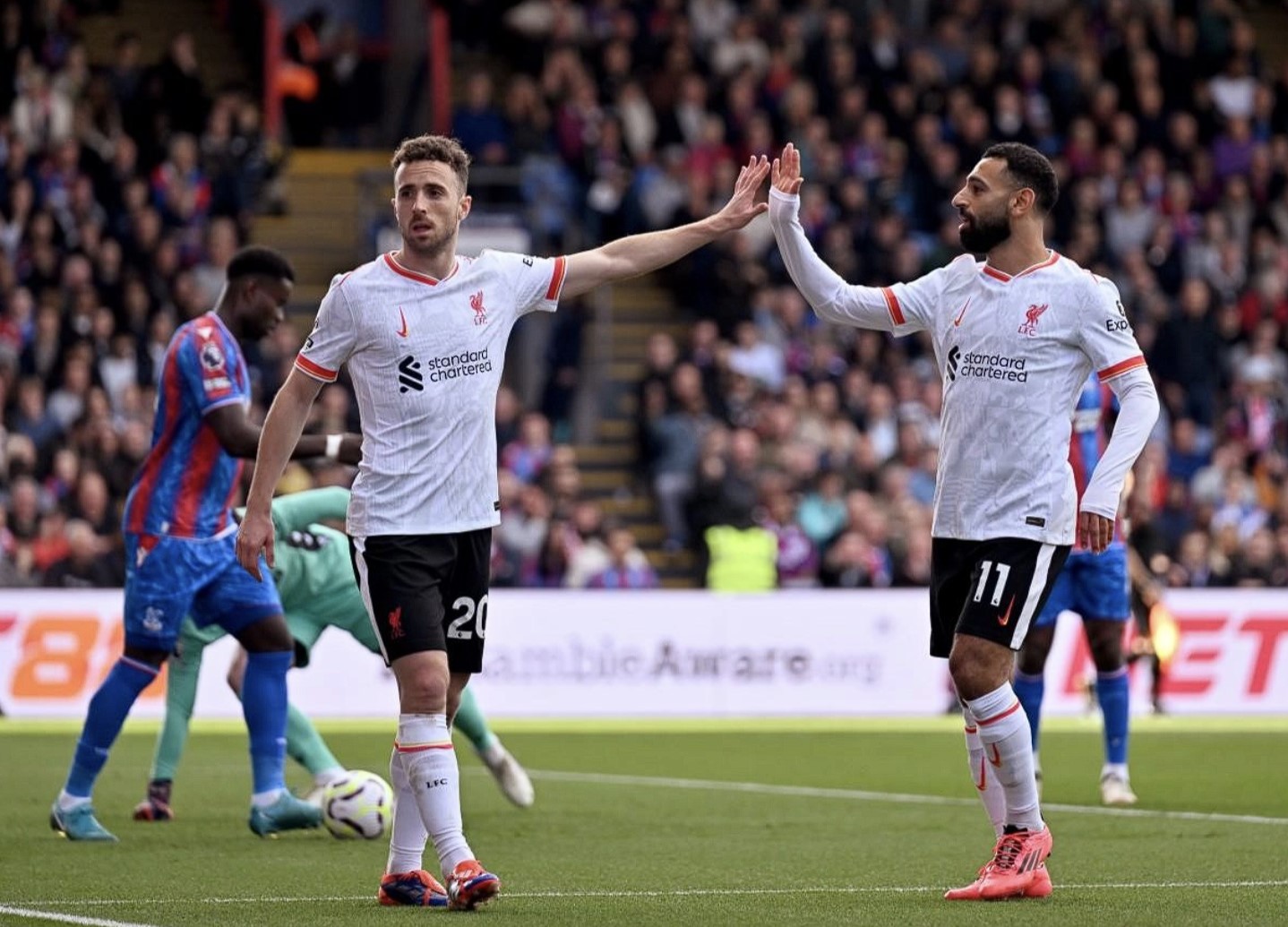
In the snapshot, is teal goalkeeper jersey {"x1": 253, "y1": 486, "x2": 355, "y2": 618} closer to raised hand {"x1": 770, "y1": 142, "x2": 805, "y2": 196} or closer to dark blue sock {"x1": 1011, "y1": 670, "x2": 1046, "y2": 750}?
dark blue sock {"x1": 1011, "y1": 670, "x2": 1046, "y2": 750}

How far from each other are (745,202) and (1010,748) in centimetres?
215

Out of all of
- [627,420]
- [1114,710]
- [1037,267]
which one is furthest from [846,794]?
[627,420]

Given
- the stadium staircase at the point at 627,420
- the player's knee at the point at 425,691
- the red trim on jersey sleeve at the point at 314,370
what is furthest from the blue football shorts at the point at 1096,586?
the stadium staircase at the point at 627,420

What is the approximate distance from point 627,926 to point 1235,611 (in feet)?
47.2

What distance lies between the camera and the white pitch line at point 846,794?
38.5 feet

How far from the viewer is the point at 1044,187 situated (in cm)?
863

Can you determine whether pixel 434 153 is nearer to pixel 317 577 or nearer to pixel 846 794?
pixel 317 577

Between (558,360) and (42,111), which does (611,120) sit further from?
(42,111)

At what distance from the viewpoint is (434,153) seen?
812cm

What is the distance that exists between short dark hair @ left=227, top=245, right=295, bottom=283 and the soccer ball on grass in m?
2.33

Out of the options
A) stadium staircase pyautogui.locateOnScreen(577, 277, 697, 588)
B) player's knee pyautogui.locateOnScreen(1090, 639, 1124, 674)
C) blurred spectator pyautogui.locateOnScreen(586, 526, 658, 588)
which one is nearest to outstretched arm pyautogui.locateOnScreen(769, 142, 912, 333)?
player's knee pyautogui.locateOnScreen(1090, 639, 1124, 674)

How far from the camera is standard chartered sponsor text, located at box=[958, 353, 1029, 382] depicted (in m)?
8.45

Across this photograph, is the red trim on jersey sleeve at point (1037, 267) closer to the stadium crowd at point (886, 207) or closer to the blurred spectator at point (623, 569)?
the blurred spectator at point (623, 569)

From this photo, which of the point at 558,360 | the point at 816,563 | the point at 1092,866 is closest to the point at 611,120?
the point at 558,360
